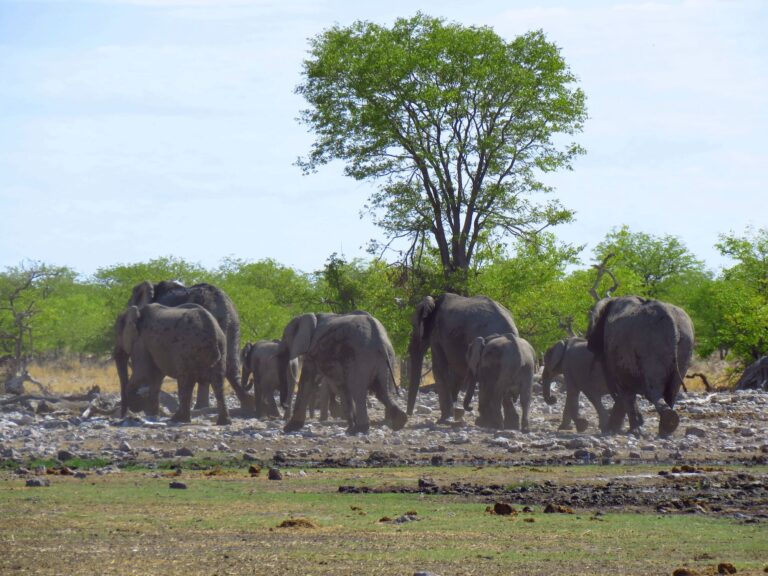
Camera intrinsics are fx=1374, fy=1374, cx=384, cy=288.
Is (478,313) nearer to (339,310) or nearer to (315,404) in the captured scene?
(315,404)

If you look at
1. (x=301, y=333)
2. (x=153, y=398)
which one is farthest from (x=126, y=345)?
(x=301, y=333)

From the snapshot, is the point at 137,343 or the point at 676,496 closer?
the point at 676,496

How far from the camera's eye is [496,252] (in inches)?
1858

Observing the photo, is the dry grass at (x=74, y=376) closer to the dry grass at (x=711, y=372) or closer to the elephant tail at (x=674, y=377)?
the dry grass at (x=711, y=372)

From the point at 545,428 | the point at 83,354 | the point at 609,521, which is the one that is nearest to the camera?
the point at 609,521

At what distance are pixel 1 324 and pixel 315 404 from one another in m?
38.7

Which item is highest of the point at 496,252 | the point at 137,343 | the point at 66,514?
the point at 496,252

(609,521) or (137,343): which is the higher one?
(137,343)

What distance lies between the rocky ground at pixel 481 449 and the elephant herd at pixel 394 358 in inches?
26.8

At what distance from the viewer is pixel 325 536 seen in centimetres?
1198

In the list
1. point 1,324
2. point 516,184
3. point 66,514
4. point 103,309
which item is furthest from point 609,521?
point 103,309

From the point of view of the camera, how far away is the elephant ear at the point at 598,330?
26344 mm

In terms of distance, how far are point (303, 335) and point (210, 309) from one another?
170 inches

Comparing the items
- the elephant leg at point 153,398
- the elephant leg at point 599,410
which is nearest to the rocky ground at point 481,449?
the elephant leg at point 599,410
